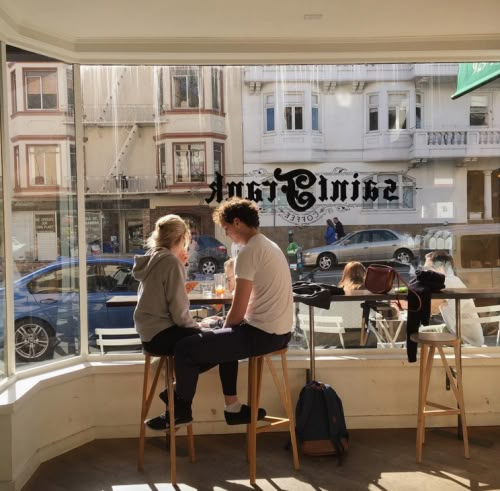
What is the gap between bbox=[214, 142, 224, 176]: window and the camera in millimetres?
4160

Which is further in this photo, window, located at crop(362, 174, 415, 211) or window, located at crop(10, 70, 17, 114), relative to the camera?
window, located at crop(362, 174, 415, 211)

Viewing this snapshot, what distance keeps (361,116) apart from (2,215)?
2.43 meters

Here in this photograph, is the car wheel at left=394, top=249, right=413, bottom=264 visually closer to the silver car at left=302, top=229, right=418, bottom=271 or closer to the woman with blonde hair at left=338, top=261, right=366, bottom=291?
the silver car at left=302, top=229, right=418, bottom=271

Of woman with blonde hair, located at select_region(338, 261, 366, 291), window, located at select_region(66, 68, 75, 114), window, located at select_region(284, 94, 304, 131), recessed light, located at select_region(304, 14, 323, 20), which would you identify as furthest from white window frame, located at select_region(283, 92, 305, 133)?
window, located at select_region(66, 68, 75, 114)

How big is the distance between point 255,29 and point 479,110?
1752 millimetres

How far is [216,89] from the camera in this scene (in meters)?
4.11

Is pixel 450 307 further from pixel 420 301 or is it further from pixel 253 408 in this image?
pixel 253 408

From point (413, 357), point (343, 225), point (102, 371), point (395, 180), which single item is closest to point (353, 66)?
point (395, 180)

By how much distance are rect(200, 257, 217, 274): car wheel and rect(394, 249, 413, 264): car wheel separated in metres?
1.28

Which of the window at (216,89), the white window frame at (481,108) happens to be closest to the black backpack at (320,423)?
the window at (216,89)

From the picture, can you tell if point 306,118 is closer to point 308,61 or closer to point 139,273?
point 308,61

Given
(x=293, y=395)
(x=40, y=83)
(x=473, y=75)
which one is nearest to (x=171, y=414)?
(x=293, y=395)

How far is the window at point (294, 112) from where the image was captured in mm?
4148

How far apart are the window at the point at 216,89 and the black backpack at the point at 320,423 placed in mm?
1993
